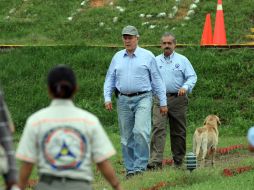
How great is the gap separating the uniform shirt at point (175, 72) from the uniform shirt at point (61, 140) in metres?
7.15

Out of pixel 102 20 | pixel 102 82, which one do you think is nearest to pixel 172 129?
pixel 102 82

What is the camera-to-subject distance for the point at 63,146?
6559 millimetres

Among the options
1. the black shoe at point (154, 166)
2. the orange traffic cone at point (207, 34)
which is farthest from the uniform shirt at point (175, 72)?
the orange traffic cone at point (207, 34)

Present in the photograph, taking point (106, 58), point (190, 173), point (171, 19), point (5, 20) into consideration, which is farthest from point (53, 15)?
point (190, 173)

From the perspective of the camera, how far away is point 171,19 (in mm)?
26453

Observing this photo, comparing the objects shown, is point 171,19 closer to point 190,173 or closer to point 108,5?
point 108,5

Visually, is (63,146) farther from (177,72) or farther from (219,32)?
(219,32)

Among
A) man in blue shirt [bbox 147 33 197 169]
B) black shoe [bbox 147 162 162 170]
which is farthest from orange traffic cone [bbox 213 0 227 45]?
black shoe [bbox 147 162 162 170]

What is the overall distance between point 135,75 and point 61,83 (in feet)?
19.8

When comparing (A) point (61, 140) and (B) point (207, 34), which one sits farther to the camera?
(B) point (207, 34)

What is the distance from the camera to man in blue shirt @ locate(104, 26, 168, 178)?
41.4 feet

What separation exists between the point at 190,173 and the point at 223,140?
5.71m

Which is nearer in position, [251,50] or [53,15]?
[251,50]

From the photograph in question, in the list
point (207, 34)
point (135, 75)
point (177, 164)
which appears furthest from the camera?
point (207, 34)
